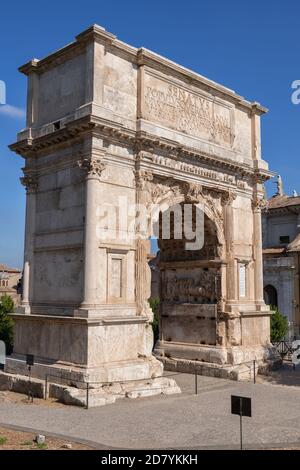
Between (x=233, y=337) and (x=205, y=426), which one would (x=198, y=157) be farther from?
(x=205, y=426)

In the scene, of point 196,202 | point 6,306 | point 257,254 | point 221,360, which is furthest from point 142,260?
point 6,306

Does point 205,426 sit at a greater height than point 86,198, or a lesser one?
lesser

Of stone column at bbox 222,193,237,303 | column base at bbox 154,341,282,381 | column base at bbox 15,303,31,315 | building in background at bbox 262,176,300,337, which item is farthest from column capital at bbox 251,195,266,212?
building in background at bbox 262,176,300,337

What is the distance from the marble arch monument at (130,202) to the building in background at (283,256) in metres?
15.5

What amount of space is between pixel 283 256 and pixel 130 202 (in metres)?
22.1

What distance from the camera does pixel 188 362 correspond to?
58.6ft

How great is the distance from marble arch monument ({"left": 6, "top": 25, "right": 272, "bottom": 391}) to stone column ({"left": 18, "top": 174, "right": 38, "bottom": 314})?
0.04 metres

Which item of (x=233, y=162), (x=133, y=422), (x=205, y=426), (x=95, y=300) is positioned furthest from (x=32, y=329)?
(x=233, y=162)

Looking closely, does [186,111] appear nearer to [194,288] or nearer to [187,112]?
[187,112]

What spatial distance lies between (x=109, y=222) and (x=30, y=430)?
19.9 feet

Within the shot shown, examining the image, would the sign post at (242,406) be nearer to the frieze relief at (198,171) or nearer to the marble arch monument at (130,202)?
the marble arch monument at (130,202)

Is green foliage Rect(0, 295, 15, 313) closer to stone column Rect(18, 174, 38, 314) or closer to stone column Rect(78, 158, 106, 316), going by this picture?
stone column Rect(18, 174, 38, 314)

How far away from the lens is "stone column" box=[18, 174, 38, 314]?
1527 cm
